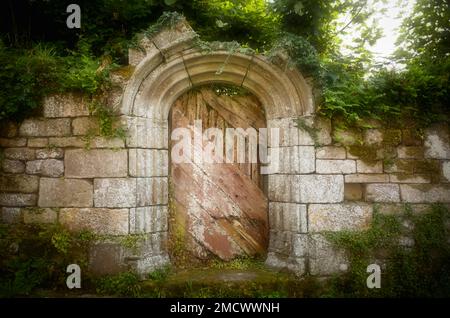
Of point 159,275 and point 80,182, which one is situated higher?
point 80,182

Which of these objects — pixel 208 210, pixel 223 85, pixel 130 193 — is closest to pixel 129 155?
pixel 130 193

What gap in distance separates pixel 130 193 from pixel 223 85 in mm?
1903

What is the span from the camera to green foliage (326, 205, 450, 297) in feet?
11.1

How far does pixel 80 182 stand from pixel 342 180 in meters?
3.09

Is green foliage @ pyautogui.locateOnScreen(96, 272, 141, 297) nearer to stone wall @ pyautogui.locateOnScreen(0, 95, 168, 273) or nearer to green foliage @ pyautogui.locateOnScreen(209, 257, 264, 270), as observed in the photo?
stone wall @ pyautogui.locateOnScreen(0, 95, 168, 273)

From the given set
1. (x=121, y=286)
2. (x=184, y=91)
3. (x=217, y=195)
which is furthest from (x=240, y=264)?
(x=184, y=91)

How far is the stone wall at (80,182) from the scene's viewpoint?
3.32 m

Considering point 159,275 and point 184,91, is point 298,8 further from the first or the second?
point 159,275

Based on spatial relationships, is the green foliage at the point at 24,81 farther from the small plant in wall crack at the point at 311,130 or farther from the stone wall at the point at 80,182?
the small plant in wall crack at the point at 311,130

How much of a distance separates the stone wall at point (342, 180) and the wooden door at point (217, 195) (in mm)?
442

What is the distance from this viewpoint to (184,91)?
3889 mm

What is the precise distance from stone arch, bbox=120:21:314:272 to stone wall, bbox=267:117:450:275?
1.0 inches

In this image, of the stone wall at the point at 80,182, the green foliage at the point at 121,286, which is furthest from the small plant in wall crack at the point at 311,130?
the green foliage at the point at 121,286
